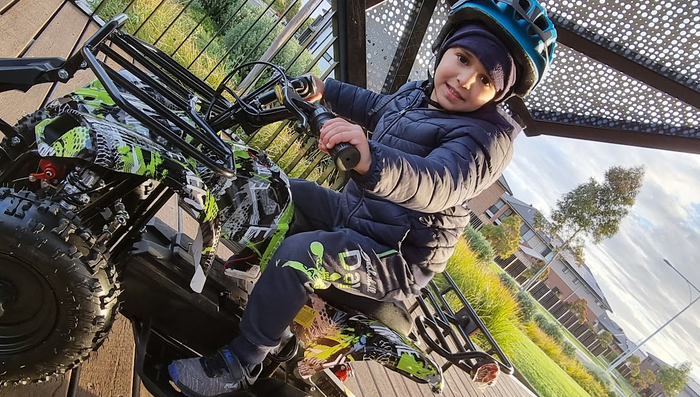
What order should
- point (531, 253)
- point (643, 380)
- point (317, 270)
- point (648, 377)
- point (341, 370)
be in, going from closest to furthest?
point (317, 270) < point (341, 370) < point (643, 380) < point (648, 377) < point (531, 253)

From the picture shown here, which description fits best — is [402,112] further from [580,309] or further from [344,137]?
[580,309]

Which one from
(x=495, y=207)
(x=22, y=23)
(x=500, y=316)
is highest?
(x=495, y=207)

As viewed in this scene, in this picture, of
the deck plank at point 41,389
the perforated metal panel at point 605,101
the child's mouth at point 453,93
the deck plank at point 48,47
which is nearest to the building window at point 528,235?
the perforated metal panel at point 605,101

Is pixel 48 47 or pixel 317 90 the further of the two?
pixel 48 47

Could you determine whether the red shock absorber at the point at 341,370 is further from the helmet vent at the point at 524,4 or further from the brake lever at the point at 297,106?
the helmet vent at the point at 524,4

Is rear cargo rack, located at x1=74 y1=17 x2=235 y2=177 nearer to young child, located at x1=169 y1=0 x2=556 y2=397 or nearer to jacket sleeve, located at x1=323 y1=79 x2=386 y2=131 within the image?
young child, located at x1=169 y1=0 x2=556 y2=397

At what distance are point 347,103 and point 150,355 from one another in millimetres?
1457

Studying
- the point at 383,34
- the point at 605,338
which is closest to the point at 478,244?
the point at 383,34

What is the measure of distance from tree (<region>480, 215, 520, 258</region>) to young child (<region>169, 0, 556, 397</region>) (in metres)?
19.7

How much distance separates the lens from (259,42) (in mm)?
4188

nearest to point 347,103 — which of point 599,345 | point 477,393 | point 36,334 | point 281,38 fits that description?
point 36,334

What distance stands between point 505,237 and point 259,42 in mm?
18684

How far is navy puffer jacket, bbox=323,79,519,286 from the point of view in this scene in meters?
1.53

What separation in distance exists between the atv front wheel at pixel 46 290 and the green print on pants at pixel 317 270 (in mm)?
569
